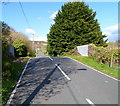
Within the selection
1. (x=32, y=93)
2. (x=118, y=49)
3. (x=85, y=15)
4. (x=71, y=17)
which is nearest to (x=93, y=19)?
(x=85, y=15)

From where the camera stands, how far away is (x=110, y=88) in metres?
6.24

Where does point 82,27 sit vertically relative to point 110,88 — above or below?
above

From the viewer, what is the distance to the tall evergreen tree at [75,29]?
1112 inches

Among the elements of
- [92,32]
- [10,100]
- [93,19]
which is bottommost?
[10,100]

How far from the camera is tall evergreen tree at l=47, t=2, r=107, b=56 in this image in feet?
92.6

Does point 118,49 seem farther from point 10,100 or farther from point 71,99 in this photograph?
point 10,100

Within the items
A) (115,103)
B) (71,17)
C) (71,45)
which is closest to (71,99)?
(115,103)

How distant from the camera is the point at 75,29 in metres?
28.3

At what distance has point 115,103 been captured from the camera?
4676 millimetres

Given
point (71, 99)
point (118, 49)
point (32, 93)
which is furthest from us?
point (118, 49)

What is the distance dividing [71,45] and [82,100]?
2363cm

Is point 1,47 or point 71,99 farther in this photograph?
point 1,47

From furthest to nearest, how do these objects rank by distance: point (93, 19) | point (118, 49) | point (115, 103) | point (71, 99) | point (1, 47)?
point (93, 19)
point (118, 49)
point (1, 47)
point (71, 99)
point (115, 103)

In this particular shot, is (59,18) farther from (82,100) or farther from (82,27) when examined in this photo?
(82,100)
